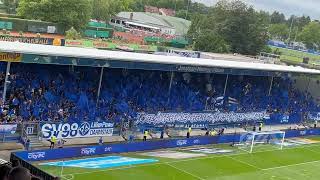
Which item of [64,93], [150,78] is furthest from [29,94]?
[150,78]

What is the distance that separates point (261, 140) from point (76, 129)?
619 inches

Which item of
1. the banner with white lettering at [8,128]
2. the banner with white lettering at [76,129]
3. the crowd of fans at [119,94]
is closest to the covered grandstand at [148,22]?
the crowd of fans at [119,94]

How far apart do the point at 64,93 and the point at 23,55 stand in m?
5.70

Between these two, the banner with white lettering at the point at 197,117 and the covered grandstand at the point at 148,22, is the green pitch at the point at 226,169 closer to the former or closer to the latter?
the banner with white lettering at the point at 197,117

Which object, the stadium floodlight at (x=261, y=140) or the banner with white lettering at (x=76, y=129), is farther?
the stadium floodlight at (x=261, y=140)

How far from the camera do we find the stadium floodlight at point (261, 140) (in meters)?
36.3

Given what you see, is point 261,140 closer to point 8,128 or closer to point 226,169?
point 226,169

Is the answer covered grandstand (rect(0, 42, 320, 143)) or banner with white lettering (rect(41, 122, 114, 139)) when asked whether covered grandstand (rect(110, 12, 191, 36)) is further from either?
banner with white lettering (rect(41, 122, 114, 139))

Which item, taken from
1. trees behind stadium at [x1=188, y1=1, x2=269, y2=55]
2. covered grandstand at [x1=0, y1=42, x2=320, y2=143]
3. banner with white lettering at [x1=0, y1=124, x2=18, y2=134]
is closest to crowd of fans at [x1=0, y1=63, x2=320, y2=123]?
covered grandstand at [x1=0, y1=42, x2=320, y2=143]

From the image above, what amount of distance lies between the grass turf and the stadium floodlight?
0.91 metres

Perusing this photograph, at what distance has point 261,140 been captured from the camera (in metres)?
37.9

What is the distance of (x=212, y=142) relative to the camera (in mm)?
35406

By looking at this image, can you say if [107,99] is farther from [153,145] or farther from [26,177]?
[26,177]

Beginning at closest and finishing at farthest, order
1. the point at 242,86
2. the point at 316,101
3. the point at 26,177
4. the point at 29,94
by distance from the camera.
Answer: the point at 26,177 → the point at 29,94 → the point at 242,86 → the point at 316,101
